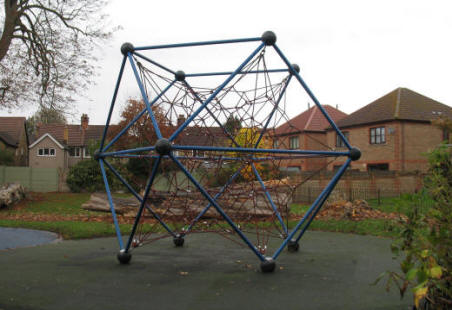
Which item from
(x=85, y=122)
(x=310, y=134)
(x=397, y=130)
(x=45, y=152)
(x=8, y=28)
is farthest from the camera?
(x=85, y=122)

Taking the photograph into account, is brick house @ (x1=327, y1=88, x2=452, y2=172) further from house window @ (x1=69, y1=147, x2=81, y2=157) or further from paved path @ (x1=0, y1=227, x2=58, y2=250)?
house window @ (x1=69, y1=147, x2=81, y2=157)

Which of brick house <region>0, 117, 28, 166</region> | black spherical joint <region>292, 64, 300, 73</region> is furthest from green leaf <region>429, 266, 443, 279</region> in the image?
brick house <region>0, 117, 28, 166</region>

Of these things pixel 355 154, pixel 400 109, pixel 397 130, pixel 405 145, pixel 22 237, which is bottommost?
pixel 22 237

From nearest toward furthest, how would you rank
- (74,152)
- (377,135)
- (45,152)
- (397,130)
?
(397,130) < (377,135) < (45,152) < (74,152)

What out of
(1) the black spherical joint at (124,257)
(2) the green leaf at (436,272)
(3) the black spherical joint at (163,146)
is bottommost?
(1) the black spherical joint at (124,257)

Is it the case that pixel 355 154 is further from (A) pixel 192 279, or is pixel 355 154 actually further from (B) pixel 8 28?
(B) pixel 8 28

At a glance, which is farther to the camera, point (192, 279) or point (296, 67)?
point (296, 67)

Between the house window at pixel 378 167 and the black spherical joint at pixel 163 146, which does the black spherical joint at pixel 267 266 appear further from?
the house window at pixel 378 167

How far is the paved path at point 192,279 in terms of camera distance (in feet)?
10.4

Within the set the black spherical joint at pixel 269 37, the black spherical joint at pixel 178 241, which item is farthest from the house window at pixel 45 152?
the black spherical joint at pixel 269 37

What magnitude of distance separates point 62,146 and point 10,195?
81.1 ft

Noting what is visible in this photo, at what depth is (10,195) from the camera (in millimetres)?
14914

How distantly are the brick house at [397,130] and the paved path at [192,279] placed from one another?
20.6 metres

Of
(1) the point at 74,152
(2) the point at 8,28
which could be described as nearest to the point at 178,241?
(2) the point at 8,28
